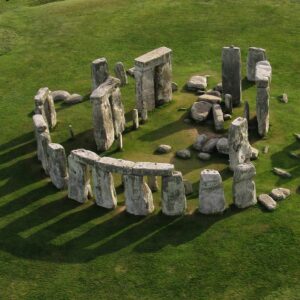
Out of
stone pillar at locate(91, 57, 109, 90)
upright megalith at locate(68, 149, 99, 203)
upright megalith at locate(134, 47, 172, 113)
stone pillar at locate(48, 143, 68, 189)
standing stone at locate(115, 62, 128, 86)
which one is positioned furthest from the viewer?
standing stone at locate(115, 62, 128, 86)

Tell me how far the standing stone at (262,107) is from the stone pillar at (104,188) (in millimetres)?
6191

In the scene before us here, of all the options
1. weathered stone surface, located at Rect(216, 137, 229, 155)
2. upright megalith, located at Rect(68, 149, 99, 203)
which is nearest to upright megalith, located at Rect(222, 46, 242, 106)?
weathered stone surface, located at Rect(216, 137, 229, 155)

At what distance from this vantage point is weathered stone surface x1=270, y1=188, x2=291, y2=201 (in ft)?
62.1

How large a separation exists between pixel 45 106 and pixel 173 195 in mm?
7374

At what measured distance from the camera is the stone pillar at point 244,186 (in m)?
18.2

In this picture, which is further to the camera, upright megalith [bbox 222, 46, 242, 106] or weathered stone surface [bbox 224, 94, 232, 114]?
upright megalith [bbox 222, 46, 242, 106]

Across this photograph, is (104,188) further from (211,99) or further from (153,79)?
(211,99)

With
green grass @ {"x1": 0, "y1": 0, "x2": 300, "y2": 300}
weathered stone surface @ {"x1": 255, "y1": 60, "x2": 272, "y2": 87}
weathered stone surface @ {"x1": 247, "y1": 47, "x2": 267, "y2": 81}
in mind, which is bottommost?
green grass @ {"x1": 0, "y1": 0, "x2": 300, "y2": 300}

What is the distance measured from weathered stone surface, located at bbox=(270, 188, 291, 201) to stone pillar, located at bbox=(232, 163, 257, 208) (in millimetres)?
616

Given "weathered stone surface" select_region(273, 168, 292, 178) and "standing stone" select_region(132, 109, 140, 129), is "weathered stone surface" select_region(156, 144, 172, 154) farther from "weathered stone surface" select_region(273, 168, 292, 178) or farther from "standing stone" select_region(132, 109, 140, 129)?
"weathered stone surface" select_region(273, 168, 292, 178)

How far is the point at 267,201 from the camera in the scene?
1869cm

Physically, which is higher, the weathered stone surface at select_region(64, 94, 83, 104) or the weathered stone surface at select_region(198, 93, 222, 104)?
the weathered stone surface at select_region(198, 93, 222, 104)

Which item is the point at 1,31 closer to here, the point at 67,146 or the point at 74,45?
the point at 74,45

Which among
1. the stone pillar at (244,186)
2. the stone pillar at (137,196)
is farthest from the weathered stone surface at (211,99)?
the stone pillar at (137,196)
